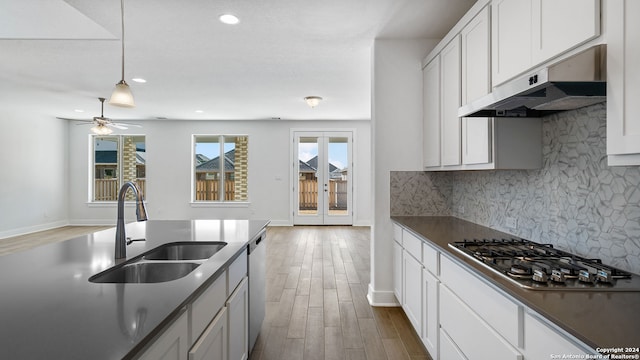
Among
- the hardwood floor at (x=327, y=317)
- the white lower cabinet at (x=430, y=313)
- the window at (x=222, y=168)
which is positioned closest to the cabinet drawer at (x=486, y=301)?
the white lower cabinet at (x=430, y=313)

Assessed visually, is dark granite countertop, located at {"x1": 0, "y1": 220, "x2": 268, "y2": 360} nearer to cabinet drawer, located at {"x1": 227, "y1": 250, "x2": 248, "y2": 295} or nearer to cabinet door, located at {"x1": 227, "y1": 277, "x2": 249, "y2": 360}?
cabinet drawer, located at {"x1": 227, "y1": 250, "x2": 248, "y2": 295}

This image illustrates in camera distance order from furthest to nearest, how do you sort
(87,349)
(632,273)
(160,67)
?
(160,67) → (632,273) → (87,349)

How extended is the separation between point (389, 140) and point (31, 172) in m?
8.37

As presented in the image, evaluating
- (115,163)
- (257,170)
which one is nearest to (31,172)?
(115,163)

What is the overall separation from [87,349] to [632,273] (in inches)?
77.6

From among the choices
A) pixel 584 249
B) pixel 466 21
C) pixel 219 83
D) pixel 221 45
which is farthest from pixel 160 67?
pixel 584 249

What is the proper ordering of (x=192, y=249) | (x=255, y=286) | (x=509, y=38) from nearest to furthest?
(x=509, y=38) → (x=192, y=249) → (x=255, y=286)

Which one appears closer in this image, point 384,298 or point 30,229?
point 384,298

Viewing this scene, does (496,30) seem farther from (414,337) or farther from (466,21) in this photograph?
(414,337)

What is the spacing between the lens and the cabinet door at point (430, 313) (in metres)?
2.08

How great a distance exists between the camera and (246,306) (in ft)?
7.04

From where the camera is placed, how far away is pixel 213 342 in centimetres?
147

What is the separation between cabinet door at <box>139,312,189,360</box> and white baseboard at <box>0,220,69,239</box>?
327 inches

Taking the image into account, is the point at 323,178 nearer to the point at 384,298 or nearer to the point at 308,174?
the point at 308,174
